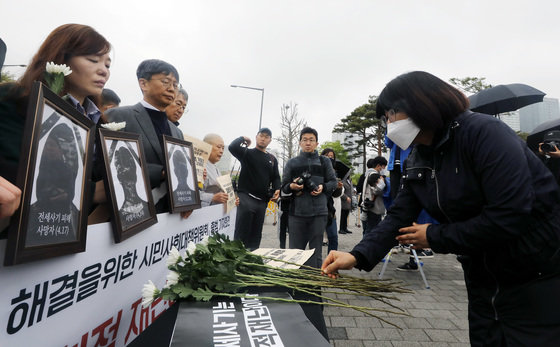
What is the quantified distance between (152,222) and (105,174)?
0.38 meters

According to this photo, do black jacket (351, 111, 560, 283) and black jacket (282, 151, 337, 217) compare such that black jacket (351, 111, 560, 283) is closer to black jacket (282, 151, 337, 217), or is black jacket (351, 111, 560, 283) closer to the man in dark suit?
the man in dark suit

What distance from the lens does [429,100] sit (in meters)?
1.41

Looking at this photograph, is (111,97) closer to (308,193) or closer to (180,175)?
(180,175)

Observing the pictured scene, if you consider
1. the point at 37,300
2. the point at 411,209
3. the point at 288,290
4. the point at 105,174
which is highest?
the point at 105,174

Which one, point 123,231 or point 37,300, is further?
point 123,231

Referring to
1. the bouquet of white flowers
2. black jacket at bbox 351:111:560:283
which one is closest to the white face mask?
black jacket at bbox 351:111:560:283

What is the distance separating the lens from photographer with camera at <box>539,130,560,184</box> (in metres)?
3.26

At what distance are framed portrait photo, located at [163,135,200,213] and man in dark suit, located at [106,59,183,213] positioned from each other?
0.10 m

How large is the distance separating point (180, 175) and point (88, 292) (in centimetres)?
111

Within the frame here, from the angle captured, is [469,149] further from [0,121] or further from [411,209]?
[0,121]

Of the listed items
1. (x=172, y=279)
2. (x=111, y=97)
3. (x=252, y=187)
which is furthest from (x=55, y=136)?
(x=252, y=187)

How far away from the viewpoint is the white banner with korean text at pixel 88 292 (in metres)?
0.79

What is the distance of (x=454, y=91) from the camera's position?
147cm

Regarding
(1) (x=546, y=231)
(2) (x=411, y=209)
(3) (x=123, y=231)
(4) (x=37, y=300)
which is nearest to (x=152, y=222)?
(3) (x=123, y=231)
